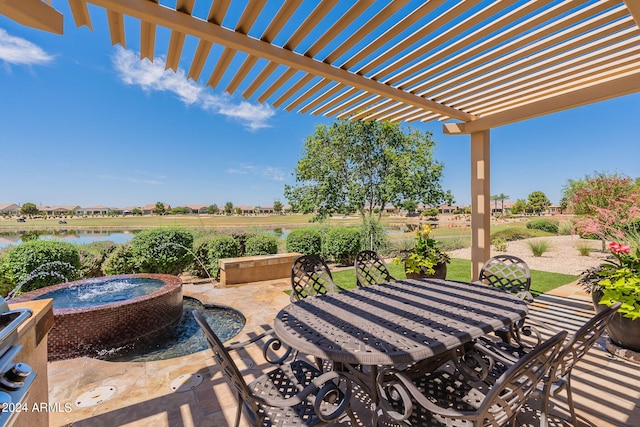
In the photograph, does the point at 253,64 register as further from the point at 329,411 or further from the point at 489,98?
the point at 489,98

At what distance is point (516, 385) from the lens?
1.23m

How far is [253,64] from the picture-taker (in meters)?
2.41

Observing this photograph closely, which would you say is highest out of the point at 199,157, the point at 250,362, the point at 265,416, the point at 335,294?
the point at 199,157

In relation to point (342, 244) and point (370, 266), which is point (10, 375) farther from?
point (342, 244)

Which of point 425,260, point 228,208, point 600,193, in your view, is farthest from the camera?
point 228,208

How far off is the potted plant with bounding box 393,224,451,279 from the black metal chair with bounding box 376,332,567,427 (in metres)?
2.36

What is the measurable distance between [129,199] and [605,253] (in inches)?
1398

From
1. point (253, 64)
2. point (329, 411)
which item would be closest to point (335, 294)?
point (329, 411)

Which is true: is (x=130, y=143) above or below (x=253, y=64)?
above

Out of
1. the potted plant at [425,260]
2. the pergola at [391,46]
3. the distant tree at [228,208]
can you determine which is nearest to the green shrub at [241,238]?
the potted plant at [425,260]

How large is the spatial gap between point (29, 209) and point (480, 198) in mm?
30398

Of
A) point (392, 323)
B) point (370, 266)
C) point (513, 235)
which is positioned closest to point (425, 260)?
point (370, 266)

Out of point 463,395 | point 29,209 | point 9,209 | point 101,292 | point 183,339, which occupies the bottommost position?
point 183,339

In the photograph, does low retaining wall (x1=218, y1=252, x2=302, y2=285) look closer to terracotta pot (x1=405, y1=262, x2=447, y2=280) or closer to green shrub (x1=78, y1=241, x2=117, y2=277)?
green shrub (x1=78, y1=241, x2=117, y2=277)
